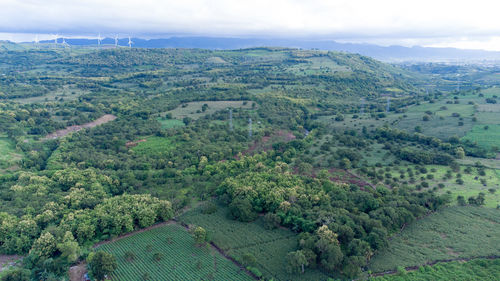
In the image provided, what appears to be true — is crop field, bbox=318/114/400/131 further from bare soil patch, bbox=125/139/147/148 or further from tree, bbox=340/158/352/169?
bare soil patch, bbox=125/139/147/148

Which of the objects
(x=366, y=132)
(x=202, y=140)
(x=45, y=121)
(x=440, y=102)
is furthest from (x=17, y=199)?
(x=440, y=102)

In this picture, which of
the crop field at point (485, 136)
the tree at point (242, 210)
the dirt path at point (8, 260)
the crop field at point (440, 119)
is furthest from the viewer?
the crop field at point (440, 119)

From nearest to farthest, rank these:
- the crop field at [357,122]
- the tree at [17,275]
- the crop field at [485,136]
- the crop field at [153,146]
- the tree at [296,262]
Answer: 1. the tree at [17,275]
2. the tree at [296,262]
3. the crop field at [485,136]
4. the crop field at [153,146]
5. the crop field at [357,122]

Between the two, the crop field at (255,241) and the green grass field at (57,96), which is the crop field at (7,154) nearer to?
the crop field at (255,241)

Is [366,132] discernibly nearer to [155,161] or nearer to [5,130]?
[155,161]

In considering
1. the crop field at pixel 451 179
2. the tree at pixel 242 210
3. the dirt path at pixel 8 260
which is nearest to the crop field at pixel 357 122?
the crop field at pixel 451 179

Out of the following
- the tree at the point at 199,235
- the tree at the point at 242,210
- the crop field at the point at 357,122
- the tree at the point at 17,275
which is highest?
the crop field at the point at 357,122
